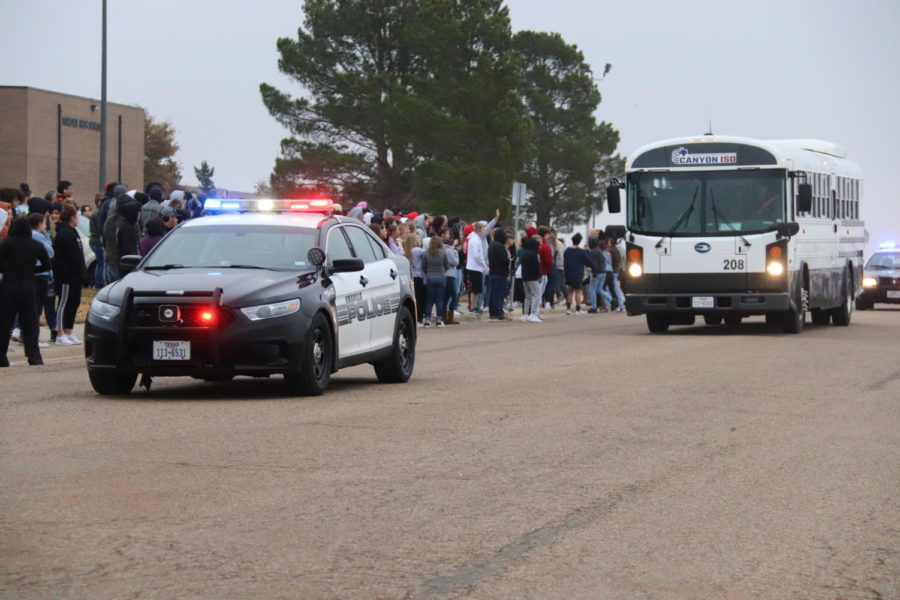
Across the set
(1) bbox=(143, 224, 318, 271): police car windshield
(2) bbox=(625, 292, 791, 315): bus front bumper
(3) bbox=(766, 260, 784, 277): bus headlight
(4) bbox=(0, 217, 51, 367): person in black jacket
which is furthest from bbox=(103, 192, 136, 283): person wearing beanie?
(3) bbox=(766, 260, 784, 277): bus headlight

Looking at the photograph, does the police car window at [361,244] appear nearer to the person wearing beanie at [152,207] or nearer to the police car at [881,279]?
the person wearing beanie at [152,207]

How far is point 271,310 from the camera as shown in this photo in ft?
44.5

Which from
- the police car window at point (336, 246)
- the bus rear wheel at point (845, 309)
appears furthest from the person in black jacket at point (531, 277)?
the police car window at point (336, 246)

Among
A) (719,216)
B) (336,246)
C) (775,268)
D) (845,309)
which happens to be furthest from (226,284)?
(845,309)

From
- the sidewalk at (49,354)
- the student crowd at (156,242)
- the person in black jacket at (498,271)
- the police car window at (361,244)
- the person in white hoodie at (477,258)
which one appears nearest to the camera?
the police car window at (361,244)

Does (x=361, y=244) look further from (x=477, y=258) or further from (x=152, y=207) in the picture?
(x=477, y=258)

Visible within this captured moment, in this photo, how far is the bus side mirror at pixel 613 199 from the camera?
87.6ft

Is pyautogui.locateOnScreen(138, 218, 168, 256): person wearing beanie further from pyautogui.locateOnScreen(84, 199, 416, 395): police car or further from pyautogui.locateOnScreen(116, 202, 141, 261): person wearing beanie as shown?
pyautogui.locateOnScreen(84, 199, 416, 395): police car

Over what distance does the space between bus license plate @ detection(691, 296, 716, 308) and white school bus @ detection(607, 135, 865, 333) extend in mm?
17

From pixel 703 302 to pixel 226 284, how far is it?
46.9 feet

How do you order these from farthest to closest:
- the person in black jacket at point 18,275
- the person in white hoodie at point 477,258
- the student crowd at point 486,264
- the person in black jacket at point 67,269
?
the person in white hoodie at point 477,258
the student crowd at point 486,264
the person in black jacket at point 67,269
the person in black jacket at point 18,275

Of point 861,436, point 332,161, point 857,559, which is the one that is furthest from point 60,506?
point 332,161

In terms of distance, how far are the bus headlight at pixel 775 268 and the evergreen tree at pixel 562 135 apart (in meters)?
62.2

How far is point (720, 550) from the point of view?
7277 millimetres
